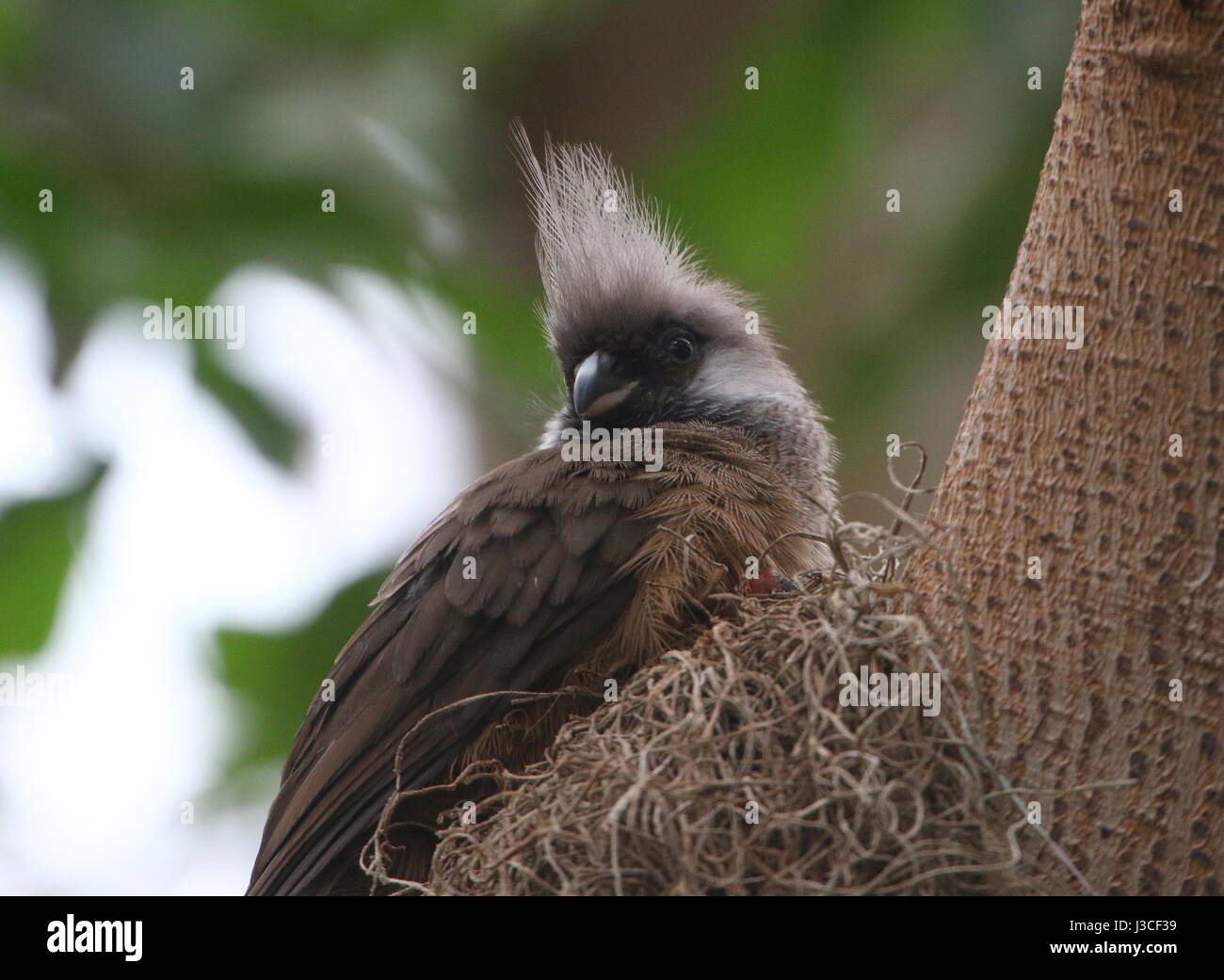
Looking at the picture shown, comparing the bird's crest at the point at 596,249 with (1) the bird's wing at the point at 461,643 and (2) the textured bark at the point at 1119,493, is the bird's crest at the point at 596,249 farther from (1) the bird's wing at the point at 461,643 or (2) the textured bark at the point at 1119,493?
(2) the textured bark at the point at 1119,493

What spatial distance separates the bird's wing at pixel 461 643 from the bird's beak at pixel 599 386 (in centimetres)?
59

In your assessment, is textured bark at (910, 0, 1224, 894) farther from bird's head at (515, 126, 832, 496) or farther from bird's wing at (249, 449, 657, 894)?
bird's head at (515, 126, 832, 496)

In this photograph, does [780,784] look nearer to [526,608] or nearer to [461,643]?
[526,608]

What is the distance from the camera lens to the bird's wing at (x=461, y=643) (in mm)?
3488

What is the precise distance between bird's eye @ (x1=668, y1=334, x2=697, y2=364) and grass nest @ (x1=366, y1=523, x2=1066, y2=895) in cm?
181

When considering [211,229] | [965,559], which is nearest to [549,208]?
[211,229]

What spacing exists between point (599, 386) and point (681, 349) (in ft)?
1.31

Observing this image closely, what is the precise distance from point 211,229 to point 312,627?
69.1 inches

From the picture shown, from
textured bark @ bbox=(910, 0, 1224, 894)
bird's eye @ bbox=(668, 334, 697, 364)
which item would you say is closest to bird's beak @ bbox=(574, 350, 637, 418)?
bird's eye @ bbox=(668, 334, 697, 364)

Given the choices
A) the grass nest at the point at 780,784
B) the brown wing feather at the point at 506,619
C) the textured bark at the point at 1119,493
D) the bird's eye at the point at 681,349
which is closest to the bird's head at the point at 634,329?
the bird's eye at the point at 681,349

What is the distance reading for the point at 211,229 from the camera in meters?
5.51

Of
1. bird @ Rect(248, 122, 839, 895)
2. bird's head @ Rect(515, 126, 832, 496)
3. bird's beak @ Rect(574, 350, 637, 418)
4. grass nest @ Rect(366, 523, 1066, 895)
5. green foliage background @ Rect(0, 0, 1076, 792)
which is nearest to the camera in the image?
grass nest @ Rect(366, 523, 1066, 895)

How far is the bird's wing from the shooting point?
349 cm
